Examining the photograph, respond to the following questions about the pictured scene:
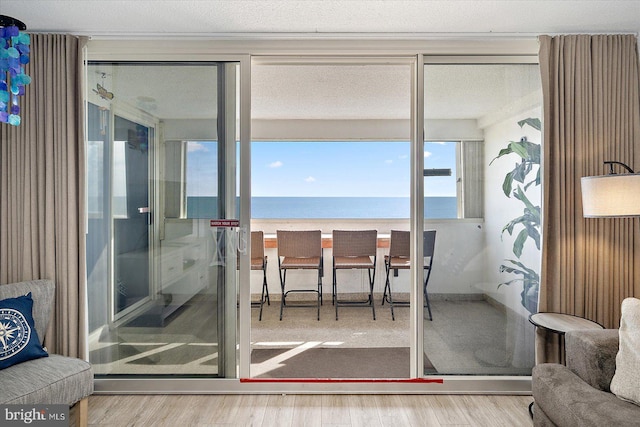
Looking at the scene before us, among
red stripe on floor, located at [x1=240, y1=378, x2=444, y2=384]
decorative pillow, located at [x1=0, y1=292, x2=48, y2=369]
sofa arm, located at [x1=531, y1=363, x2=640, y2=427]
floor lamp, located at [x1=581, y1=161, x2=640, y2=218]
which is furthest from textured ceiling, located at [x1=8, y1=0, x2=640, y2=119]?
red stripe on floor, located at [x1=240, y1=378, x2=444, y2=384]

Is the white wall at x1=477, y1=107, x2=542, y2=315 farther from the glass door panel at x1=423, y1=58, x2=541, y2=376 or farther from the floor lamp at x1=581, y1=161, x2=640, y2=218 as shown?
the floor lamp at x1=581, y1=161, x2=640, y2=218

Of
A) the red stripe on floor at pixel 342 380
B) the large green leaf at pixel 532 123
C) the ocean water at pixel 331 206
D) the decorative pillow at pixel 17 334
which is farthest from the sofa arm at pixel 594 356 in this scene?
the ocean water at pixel 331 206

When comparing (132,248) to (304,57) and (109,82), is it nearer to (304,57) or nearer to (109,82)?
(109,82)

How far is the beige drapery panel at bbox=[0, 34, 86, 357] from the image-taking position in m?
2.49

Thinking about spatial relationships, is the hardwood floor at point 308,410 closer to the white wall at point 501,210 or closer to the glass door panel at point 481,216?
the glass door panel at point 481,216

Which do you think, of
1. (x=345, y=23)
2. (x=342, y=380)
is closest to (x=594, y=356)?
(x=342, y=380)

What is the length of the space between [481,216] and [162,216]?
2170 millimetres

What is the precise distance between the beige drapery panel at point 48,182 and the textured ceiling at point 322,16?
246 mm

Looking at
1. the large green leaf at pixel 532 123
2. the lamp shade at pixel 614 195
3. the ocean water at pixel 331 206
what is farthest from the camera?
the ocean water at pixel 331 206

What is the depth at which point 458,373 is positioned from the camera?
264 cm

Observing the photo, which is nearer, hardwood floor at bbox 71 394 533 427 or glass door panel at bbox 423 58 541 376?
hardwood floor at bbox 71 394 533 427

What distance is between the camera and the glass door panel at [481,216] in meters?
2.62

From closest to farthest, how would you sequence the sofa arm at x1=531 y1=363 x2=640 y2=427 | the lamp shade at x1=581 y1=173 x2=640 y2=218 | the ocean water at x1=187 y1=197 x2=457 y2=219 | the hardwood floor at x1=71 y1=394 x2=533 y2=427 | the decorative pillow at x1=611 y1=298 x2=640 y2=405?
the sofa arm at x1=531 y1=363 x2=640 y2=427, the decorative pillow at x1=611 y1=298 x2=640 y2=405, the lamp shade at x1=581 y1=173 x2=640 y2=218, the hardwood floor at x1=71 y1=394 x2=533 y2=427, the ocean water at x1=187 y1=197 x2=457 y2=219

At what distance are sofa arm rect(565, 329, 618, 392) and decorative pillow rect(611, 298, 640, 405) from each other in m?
0.06
